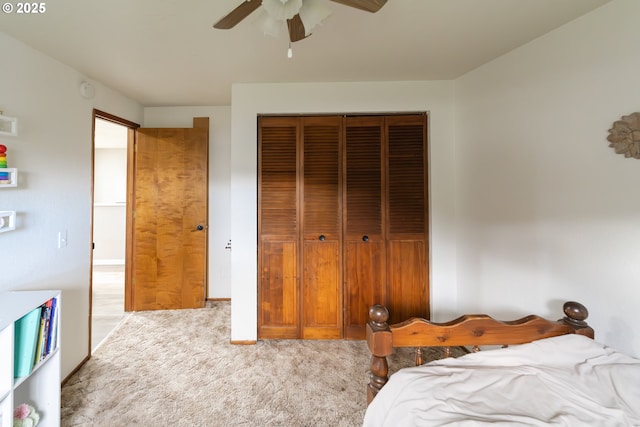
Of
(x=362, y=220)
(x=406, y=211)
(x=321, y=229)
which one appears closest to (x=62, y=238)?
(x=321, y=229)

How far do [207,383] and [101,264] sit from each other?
440 centimetres

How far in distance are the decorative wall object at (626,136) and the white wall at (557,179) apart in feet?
0.13

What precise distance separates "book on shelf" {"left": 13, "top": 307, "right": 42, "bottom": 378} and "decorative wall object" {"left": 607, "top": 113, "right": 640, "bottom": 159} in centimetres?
312

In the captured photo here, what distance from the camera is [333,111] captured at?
7.61 ft

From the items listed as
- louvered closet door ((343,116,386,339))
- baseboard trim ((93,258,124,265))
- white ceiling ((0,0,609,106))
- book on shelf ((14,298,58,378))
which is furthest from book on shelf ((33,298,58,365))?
baseboard trim ((93,258,124,265))

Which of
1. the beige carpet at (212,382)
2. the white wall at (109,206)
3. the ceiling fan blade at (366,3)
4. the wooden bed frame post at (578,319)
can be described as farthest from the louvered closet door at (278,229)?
the white wall at (109,206)

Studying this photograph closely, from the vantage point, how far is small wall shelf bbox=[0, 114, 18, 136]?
151 cm

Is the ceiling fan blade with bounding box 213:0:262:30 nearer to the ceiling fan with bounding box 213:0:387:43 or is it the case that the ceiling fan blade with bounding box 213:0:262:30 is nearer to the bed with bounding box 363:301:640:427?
the ceiling fan with bounding box 213:0:387:43

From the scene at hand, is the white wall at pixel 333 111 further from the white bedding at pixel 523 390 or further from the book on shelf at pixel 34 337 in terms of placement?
the white bedding at pixel 523 390

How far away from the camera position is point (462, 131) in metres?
2.23

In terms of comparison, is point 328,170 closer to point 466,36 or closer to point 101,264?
point 466,36

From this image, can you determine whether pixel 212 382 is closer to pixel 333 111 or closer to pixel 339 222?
pixel 339 222

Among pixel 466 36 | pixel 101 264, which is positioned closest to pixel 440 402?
pixel 466 36

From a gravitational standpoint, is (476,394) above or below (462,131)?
below
